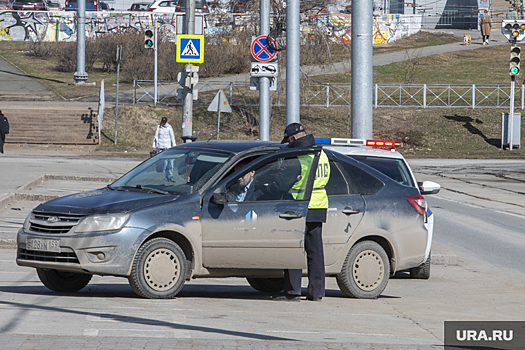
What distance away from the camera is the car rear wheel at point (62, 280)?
7.10 metres

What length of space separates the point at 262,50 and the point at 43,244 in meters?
11.3

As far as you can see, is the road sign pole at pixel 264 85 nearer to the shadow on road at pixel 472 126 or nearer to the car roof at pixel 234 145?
the car roof at pixel 234 145

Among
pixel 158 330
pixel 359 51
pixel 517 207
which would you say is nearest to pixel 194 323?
pixel 158 330

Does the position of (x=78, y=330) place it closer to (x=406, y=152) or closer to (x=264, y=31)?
(x=264, y=31)

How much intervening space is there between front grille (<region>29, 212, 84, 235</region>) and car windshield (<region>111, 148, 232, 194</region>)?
80 cm

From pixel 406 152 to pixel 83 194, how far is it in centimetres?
2782

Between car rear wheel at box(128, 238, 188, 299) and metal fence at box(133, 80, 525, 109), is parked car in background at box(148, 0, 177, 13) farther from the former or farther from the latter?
car rear wheel at box(128, 238, 188, 299)

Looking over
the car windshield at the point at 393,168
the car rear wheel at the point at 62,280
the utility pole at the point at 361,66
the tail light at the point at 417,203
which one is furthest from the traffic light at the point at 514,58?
the car rear wheel at the point at 62,280

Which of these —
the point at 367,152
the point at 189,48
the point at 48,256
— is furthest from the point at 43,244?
the point at 189,48

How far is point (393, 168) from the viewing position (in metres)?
9.12

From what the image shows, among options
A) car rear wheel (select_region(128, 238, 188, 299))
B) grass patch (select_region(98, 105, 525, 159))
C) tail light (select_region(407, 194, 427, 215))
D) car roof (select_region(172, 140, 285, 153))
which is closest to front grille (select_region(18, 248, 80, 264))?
car rear wheel (select_region(128, 238, 188, 299))

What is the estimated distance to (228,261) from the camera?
6781 millimetres

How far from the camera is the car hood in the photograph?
6.43 metres

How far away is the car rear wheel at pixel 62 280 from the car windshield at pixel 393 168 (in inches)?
155
